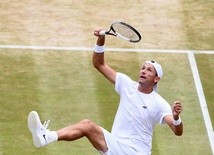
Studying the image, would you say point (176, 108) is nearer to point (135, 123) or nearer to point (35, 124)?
point (135, 123)

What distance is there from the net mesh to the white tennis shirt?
88 centimetres

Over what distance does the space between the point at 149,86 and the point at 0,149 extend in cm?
361

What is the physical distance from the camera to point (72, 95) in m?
21.2

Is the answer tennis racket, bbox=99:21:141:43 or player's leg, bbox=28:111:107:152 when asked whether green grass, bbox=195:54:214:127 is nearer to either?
tennis racket, bbox=99:21:141:43

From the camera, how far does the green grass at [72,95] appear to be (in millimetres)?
19609

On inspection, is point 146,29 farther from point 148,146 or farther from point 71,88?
point 148,146

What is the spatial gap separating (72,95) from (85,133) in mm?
4560

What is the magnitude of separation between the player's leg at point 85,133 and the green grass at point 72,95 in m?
2.47

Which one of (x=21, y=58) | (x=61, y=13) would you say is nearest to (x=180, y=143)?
(x=21, y=58)

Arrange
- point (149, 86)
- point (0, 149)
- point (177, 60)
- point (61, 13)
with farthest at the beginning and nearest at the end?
1. point (61, 13)
2. point (177, 60)
3. point (0, 149)
4. point (149, 86)

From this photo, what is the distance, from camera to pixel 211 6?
25703 millimetres

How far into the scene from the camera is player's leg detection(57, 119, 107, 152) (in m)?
16.6

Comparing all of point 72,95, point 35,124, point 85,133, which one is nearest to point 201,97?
point 72,95

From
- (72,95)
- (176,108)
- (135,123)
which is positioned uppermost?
(176,108)
